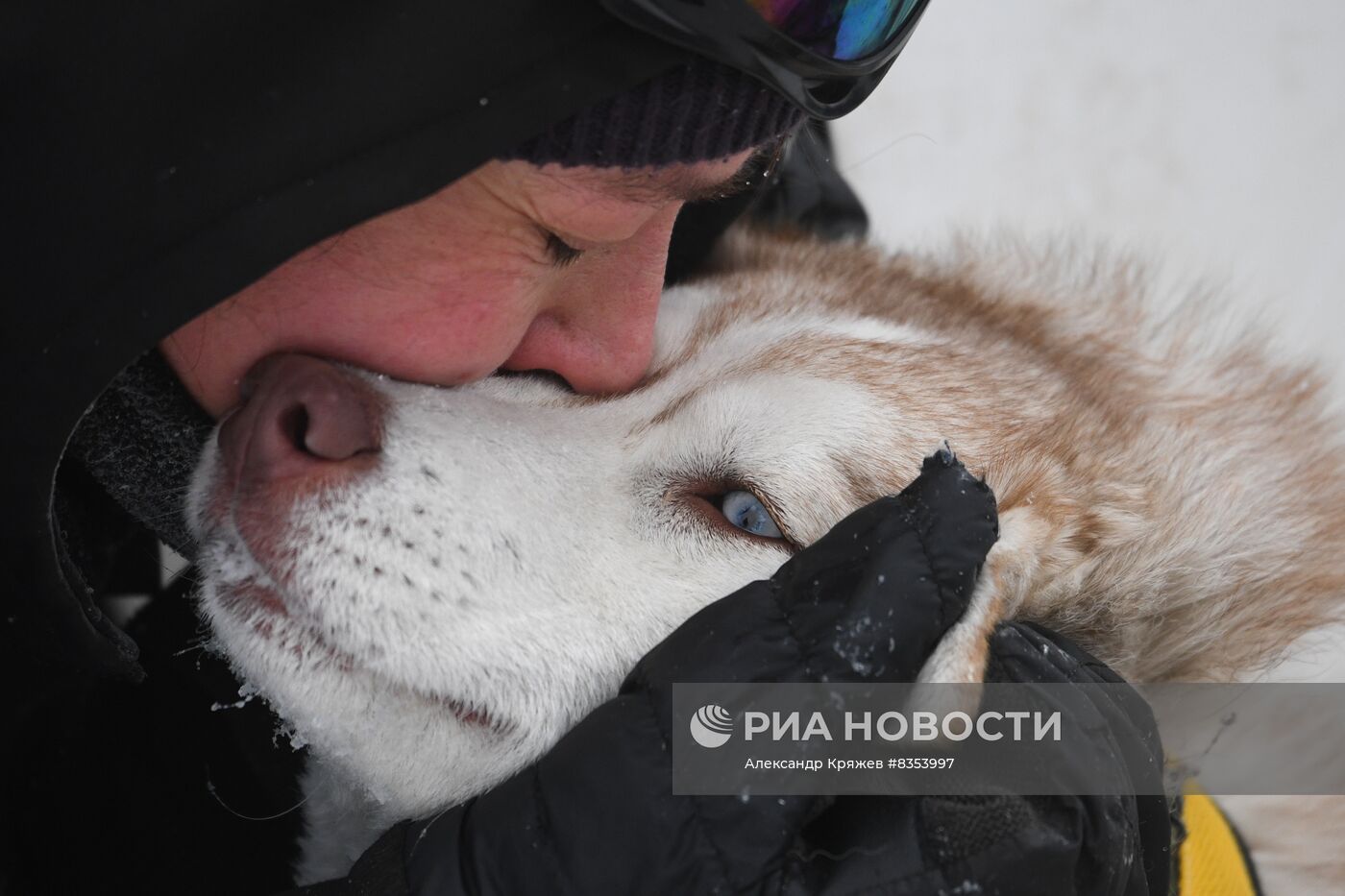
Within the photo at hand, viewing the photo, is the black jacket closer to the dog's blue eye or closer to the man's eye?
the man's eye

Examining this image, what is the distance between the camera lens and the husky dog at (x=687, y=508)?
4.23 ft

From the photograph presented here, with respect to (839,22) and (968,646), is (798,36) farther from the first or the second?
(968,646)

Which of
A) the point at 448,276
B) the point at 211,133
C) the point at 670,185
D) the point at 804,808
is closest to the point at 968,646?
the point at 804,808

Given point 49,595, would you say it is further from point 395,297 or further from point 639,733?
point 639,733

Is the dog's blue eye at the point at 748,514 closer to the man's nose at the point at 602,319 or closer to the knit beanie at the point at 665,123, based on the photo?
the man's nose at the point at 602,319

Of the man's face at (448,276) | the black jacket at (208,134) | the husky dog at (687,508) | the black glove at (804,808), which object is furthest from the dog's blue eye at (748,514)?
the black jacket at (208,134)

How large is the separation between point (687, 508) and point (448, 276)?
1.47 ft

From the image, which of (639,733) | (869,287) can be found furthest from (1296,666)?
(639,733)

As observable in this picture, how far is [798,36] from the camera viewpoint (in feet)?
3.98

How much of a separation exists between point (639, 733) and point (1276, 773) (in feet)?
4.20

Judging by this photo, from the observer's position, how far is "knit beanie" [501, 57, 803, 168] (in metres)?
1.16

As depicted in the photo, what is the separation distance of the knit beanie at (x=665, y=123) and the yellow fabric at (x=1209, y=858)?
3.76 ft

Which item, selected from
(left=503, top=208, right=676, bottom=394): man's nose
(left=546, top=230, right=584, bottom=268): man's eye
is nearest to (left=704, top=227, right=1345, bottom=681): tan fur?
(left=503, top=208, right=676, bottom=394): man's nose

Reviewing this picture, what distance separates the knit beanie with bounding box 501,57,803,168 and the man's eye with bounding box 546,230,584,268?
6.9 inches
